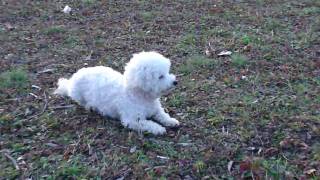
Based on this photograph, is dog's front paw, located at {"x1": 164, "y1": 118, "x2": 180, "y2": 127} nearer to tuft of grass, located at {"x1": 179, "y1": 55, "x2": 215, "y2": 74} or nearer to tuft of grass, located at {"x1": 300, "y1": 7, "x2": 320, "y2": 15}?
tuft of grass, located at {"x1": 179, "y1": 55, "x2": 215, "y2": 74}

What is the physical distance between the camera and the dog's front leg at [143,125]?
15.2ft

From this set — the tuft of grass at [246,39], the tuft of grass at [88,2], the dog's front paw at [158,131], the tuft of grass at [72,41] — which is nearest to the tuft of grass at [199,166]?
the dog's front paw at [158,131]

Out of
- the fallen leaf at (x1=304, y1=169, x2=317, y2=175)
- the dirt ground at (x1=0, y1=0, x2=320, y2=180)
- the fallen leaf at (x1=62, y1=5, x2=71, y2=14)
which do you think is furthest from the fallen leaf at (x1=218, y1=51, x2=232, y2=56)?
the fallen leaf at (x1=62, y1=5, x2=71, y2=14)

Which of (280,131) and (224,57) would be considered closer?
(280,131)

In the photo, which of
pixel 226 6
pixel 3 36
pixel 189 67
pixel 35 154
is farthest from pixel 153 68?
pixel 226 6

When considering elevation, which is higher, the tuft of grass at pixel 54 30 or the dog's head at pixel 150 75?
the dog's head at pixel 150 75

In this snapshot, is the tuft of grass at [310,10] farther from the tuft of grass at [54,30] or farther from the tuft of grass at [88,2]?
the tuft of grass at [54,30]

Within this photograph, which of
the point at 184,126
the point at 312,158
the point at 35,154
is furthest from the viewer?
the point at 184,126

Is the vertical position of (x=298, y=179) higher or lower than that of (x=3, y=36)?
lower

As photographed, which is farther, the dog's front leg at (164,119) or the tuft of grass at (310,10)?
the tuft of grass at (310,10)

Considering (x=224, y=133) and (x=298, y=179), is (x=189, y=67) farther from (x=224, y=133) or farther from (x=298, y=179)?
(x=298, y=179)

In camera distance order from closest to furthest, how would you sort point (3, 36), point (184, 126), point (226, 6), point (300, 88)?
point (184, 126)
point (300, 88)
point (3, 36)
point (226, 6)

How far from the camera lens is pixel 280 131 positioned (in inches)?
184

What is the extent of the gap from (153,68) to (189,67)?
6.31ft
